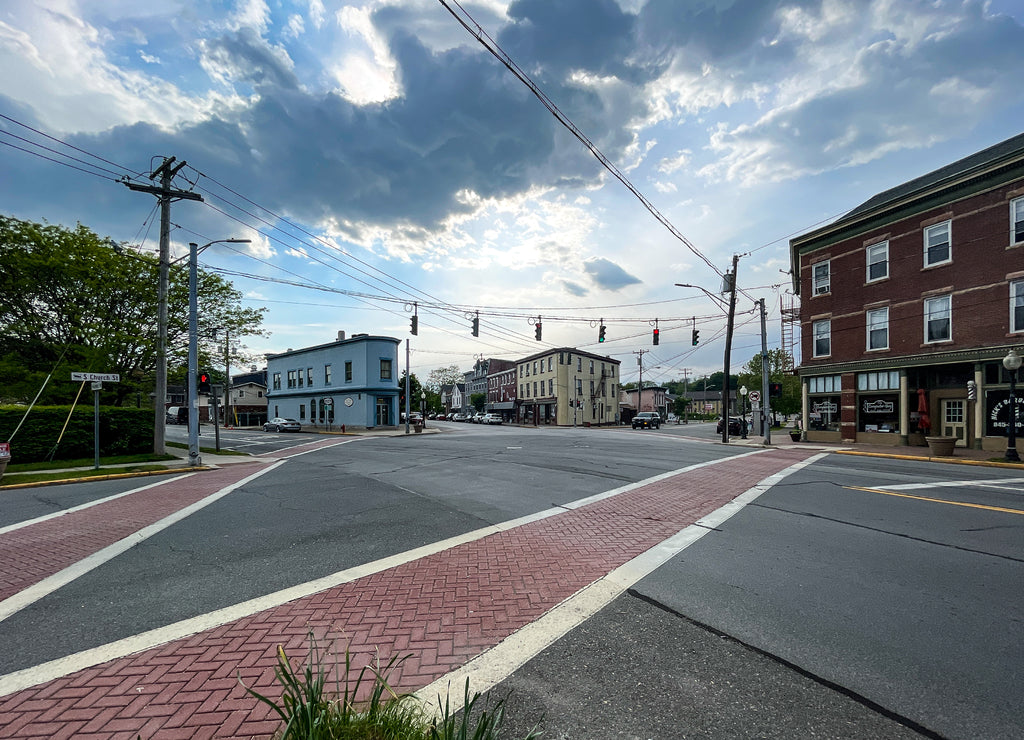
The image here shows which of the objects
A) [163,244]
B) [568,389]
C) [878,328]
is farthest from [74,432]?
[568,389]

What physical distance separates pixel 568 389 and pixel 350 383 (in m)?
27.3

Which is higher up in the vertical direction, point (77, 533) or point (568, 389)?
point (568, 389)

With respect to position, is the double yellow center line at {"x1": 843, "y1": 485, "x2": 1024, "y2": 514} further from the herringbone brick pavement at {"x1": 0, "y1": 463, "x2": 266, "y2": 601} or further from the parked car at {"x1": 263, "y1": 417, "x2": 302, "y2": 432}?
the parked car at {"x1": 263, "y1": 417, "x2": 302, "y2": 432}

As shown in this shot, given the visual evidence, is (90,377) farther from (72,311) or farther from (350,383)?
(350,383)

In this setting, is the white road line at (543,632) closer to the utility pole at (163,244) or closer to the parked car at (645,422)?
the utility pole at (163,244)

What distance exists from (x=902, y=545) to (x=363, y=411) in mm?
40733

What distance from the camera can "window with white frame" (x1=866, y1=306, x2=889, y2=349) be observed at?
21.8 m

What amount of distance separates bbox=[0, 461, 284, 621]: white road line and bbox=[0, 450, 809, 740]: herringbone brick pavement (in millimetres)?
2154

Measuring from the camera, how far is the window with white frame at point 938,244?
19.6 metres

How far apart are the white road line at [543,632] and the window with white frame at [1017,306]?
66.0ft

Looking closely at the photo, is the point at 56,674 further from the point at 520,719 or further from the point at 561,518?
the point at 561,518

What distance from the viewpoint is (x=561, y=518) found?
24.2 feet

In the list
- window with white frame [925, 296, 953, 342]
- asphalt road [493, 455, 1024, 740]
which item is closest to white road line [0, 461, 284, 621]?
asphalt road [493, 455, 1024, 740]

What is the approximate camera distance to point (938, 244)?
19906 mm
